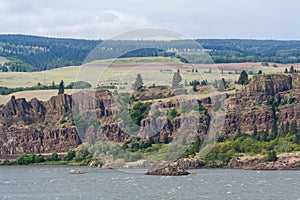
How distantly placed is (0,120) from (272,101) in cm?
3511

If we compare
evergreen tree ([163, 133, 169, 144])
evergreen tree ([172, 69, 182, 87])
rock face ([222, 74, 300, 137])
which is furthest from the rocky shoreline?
evergreen tree ([172, 69, 182, 87])

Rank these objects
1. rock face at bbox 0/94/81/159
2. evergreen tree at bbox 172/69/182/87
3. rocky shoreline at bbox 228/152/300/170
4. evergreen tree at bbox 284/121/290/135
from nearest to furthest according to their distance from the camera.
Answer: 1. rocky shoreline at bbox 228/152/300/170
2. evergreen tree at bbox 284/121/290/135
3. rock face at bbox 0/94/81/159
4. evergreen tree at bbox 172/69/182/87

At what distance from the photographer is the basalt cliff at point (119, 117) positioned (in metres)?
120

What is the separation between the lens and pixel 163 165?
3964 inches

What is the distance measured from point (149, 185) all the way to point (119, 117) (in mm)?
42959

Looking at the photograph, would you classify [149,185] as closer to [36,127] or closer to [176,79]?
[36,127]

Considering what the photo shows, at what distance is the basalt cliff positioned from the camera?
12031 centimetres

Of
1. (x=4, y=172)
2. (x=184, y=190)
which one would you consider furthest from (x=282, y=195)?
(x=4, y=172)

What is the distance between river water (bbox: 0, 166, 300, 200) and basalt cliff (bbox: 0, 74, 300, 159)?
62.0 feet

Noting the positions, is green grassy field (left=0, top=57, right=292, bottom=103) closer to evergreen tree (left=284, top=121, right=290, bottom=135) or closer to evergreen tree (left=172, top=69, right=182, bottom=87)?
evergreen tree (left=172, top=69, right=182, bottom=87)

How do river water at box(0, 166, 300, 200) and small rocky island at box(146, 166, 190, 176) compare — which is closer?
river water at box(0, 166, 300, 200)

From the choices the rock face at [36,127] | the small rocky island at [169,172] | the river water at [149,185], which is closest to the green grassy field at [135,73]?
the rock face at [36,127]

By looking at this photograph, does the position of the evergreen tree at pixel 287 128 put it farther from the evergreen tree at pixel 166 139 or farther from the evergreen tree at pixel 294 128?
the evergreen tree at pixel 166 139

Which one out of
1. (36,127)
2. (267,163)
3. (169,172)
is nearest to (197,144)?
(267,163)
